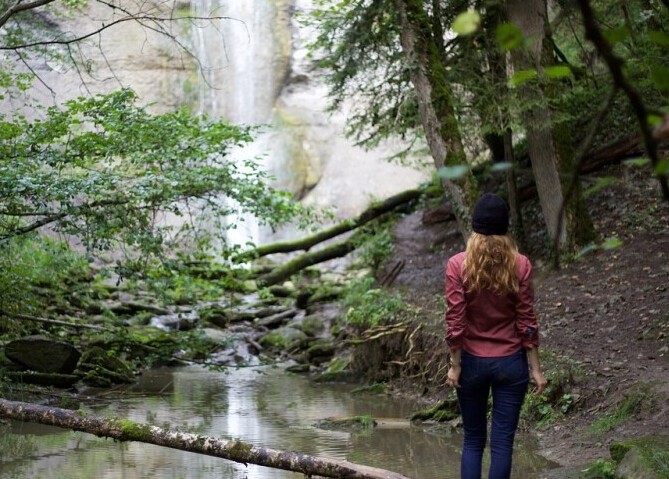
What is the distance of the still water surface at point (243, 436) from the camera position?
6.85 meters

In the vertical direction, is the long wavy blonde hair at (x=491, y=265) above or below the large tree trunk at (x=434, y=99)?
below

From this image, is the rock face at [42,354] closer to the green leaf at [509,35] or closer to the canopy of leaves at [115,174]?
the canopy of leaves at [115,174]

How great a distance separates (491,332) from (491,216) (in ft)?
2.29

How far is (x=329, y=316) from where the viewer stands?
1648 cm

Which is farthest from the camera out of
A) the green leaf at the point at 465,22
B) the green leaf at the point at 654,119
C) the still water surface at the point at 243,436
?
the still water surface at the point at 243,436

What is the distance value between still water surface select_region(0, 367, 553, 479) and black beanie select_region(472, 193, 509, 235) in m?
2.56

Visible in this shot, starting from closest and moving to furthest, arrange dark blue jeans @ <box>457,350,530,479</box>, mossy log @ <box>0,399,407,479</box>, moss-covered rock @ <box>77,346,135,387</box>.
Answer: dark blue jeans @ <box>457,350,530,479</box>
mossy log @ <box>0,399,407,479</box>
moss-covered rock @ <box>77,346,135,387</box>

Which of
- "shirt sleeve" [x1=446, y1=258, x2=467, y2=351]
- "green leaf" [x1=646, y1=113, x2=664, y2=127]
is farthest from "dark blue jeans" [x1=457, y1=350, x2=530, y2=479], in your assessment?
"green leaf" [x1=646, y1=113, x2=664, y2=127]

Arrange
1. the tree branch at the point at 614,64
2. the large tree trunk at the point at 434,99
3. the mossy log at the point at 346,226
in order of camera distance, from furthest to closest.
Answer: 1. the mossy log at the point at 346,226
2. the large tree trunk at the point at 434,99
3. the tree branch at the point at 614,64

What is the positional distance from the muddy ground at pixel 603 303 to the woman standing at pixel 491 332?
7.23ft

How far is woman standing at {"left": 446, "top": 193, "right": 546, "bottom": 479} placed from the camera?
187 inches

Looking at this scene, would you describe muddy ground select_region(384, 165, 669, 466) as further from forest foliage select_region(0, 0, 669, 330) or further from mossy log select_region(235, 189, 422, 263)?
mossy log select_region(235, 189, 422, 263)

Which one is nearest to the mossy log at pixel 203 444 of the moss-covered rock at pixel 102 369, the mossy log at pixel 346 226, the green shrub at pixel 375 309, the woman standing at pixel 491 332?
the woman standing at pixel 491 332

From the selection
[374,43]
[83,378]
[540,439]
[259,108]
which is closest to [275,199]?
[374,43]
